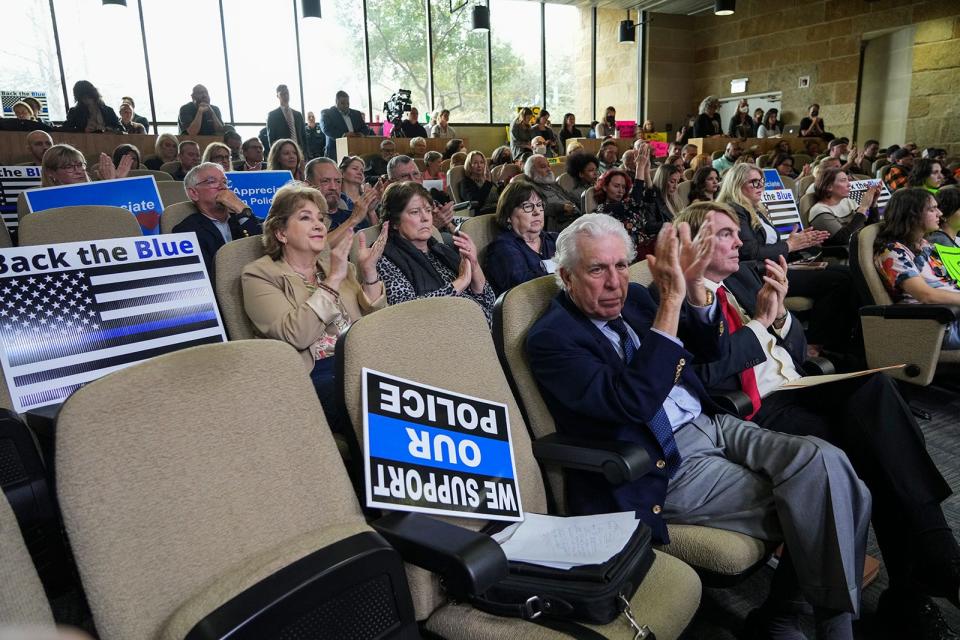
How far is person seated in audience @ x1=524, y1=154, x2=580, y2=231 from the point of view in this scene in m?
4.21

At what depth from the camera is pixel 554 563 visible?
1.07 m

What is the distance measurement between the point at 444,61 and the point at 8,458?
11658mm

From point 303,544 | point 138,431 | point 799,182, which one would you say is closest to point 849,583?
point 303,544

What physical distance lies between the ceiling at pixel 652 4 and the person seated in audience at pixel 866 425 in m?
12.5

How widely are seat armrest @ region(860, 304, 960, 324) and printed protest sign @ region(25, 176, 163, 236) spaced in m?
3.32

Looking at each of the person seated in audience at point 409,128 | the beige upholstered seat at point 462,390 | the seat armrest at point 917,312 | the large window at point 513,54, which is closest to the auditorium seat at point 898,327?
the seat armrest at point 917,312

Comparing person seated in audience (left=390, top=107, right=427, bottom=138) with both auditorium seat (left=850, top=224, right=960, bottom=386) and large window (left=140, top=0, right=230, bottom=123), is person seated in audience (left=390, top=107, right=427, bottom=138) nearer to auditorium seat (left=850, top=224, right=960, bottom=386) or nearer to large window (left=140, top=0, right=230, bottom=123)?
large window (left=140, top=0, right=230, bottom=123)

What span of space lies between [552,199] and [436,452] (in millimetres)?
3448

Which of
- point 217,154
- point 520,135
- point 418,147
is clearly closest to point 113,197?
point 217,154

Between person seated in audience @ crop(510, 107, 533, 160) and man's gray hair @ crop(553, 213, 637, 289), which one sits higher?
person seated in audience @ crop(510, 107, 533, 160)

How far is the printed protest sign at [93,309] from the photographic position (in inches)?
63.6

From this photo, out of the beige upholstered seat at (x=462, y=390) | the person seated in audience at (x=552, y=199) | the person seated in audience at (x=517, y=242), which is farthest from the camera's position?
the person seated in audience at (x=552, y=199)

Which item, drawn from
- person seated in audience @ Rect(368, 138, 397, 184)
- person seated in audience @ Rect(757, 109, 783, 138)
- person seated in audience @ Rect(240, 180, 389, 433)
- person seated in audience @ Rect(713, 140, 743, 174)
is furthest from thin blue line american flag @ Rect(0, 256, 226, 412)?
person seated in audience @ Rect(757, 109, 783, 138)

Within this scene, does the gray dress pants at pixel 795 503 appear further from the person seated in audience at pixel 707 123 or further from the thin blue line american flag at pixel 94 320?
the person seated in audience at pixel 707 123
